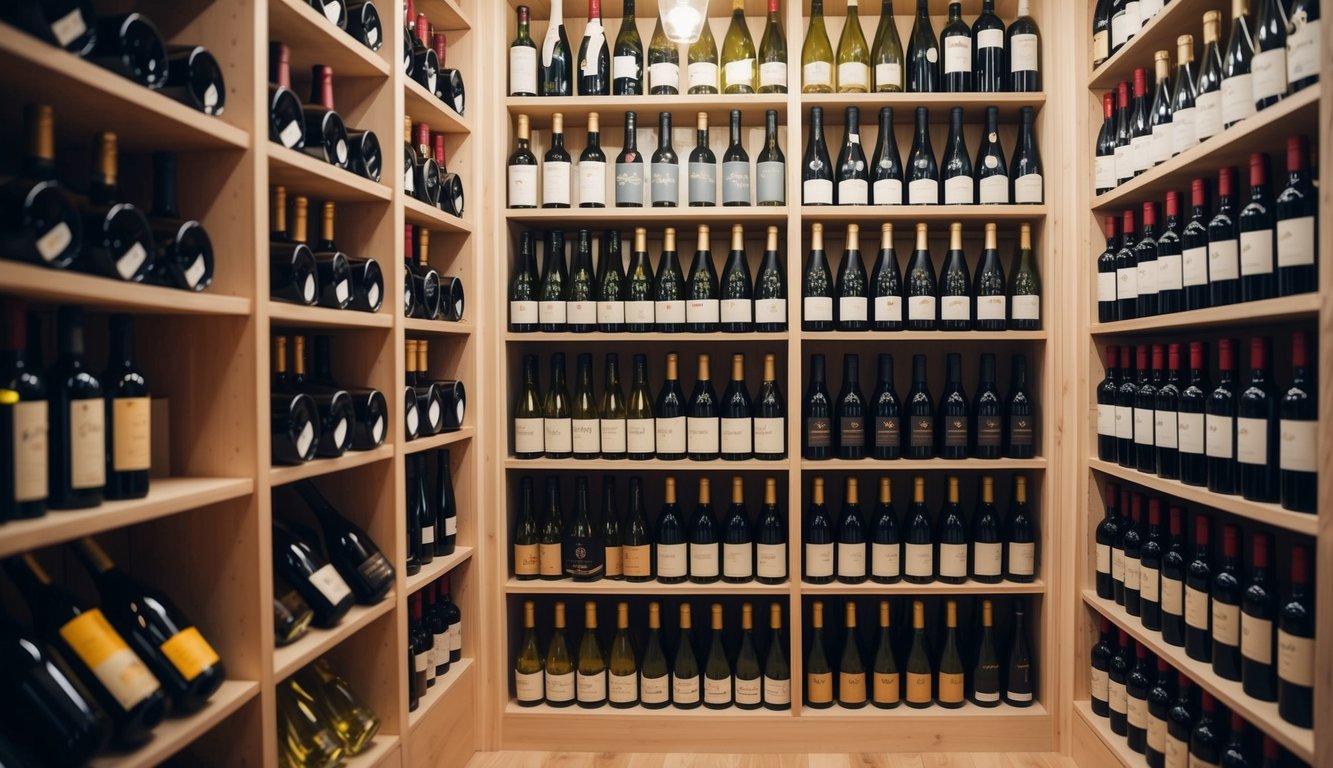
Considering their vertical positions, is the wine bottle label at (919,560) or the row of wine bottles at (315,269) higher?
the row of wine bottles at (315,269)

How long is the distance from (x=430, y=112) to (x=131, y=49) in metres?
1.21

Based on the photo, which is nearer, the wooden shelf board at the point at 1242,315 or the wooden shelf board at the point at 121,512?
the wooden shelf board at the point at 121,512

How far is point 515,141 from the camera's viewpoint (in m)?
2.95

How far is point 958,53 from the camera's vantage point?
2.74m

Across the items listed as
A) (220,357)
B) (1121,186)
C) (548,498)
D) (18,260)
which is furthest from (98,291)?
(1121,186)

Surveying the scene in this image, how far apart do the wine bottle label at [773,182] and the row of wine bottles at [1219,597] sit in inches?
51.4

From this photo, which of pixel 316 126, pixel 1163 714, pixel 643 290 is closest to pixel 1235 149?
pixel 1163 714

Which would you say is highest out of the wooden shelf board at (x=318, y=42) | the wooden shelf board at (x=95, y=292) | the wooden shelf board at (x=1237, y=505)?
the wooden shelf board at (x=318, y=42)

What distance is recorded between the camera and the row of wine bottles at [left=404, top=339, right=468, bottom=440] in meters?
2.31

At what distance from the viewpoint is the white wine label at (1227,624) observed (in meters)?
1.81

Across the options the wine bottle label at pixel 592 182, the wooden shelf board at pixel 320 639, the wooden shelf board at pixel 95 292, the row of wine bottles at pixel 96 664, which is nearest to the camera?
the wooden shelf board at pixel 95 292

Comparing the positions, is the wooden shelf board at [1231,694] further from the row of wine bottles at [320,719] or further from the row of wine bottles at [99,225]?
the row of wine bottles at [99,225]

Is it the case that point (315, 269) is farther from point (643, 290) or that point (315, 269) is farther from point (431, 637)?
point (643, 290)

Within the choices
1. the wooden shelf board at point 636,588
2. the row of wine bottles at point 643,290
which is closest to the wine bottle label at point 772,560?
the wooden shelf board at point 636,588
